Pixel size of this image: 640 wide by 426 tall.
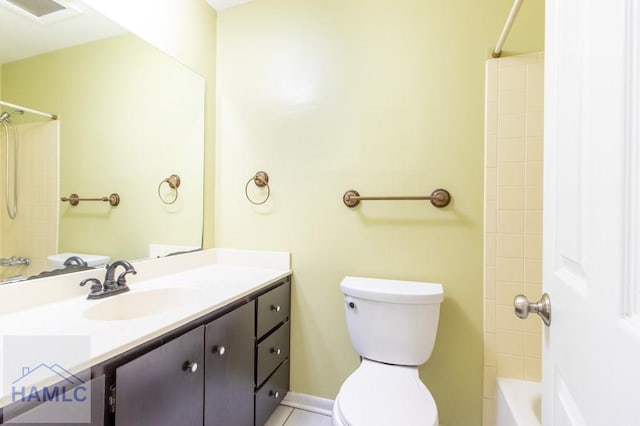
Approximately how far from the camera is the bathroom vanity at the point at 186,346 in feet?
2.46

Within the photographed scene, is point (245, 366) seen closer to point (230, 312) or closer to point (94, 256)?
point (230, 312)

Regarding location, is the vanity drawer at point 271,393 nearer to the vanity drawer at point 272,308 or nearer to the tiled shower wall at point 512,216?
the vanity drawer at point 272,308

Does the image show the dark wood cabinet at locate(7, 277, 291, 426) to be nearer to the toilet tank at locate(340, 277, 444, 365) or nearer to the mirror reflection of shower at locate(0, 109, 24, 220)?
the toilet tank at locate(340, 277, 444, 365)

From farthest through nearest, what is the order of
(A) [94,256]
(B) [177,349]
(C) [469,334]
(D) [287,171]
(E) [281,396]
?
1. (D) [287,171]
2. (E) [281,396]
3. (C) [469,334]
4. (A) [94,256]
5. (B) [177,349]

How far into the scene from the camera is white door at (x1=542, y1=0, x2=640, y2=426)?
361 millimetres

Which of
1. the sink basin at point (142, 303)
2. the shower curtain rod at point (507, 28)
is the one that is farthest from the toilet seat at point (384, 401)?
the shower curtain rod at point (507, 28)

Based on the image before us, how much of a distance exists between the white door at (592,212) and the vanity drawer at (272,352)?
1.12 m

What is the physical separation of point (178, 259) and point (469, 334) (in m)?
1.60

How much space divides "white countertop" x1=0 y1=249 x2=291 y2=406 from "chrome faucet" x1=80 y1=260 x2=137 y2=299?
1.2 inches

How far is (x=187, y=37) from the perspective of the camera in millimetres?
1679

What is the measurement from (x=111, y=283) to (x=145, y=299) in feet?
0.49

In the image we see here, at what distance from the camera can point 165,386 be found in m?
0.88

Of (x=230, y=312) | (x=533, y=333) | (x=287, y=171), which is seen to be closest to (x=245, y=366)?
(x=230, y=312)

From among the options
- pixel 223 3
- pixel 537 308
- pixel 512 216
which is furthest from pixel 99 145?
pixel 512 216
